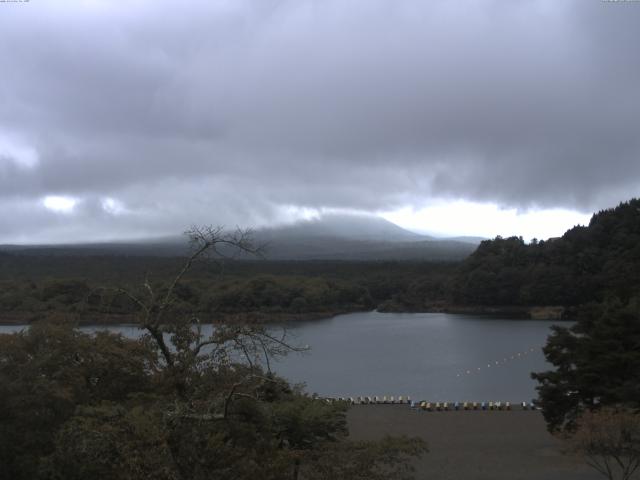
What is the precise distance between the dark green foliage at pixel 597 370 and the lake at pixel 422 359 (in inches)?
235

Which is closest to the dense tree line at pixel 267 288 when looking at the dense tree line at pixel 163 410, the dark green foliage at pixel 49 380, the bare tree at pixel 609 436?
the dark green foliage at pixel 49 380

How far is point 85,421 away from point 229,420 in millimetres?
1222

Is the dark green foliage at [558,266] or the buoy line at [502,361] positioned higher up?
the dark green foliage at [558,266]

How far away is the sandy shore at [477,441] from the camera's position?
41.7 feet

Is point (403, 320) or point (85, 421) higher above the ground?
point (85, 421)

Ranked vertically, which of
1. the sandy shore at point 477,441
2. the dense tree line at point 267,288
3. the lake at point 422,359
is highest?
the dense tree line at point 267,288

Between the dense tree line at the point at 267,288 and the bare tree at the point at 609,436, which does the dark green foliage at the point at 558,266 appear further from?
the bare tree at the point at 609,436

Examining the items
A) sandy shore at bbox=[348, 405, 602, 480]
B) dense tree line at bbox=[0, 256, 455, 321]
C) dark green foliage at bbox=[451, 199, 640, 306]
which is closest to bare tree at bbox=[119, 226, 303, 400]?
sandy shore at bbox=[348, 405, 602, 480]

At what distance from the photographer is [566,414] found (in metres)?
14.5

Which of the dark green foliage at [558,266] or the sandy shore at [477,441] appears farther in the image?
the dark green foliage at [558,266]

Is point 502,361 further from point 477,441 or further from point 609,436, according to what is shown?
point 609,436

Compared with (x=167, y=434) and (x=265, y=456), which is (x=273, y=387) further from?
(x=167, y=434)

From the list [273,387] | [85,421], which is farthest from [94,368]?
[85,421]

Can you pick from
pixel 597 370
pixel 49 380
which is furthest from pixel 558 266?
pixel 49 380
